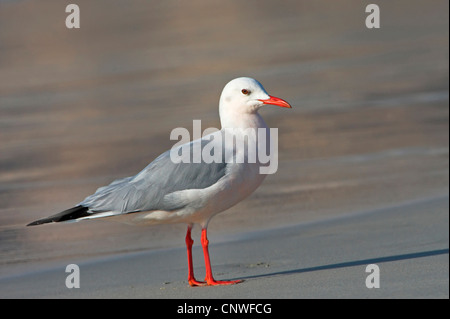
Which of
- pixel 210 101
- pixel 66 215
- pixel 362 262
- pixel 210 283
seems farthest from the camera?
pixel 210 101

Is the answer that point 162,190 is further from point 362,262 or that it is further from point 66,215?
point 362,262

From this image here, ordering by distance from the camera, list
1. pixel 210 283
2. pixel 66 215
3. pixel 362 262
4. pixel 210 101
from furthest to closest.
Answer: pixel 210 101, pixel 362 262, pixel 210 283, pixel 66 215

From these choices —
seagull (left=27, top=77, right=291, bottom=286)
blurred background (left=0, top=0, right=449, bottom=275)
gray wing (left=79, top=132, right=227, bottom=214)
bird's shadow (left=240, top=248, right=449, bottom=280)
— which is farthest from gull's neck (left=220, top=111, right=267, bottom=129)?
blurred background (left=0, top=0, right=449, bottom=275)

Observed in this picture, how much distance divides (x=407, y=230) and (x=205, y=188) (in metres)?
1.89

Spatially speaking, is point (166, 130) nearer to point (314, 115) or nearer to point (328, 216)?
point (314, 115)

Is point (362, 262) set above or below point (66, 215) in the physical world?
below

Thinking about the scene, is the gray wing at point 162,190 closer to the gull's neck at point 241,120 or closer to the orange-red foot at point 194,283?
the gull's neck at point 241,120

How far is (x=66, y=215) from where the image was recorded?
5.80 metres

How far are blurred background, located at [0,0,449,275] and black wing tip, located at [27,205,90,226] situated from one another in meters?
1.05

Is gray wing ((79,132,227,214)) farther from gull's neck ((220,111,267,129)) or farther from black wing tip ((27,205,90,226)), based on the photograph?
gull's neck ((220,111,267,129))

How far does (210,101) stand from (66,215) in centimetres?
700

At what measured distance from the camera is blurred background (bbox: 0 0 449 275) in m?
8.11

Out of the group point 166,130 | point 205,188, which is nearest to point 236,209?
point 205,188

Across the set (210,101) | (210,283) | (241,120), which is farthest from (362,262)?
(210,101)
